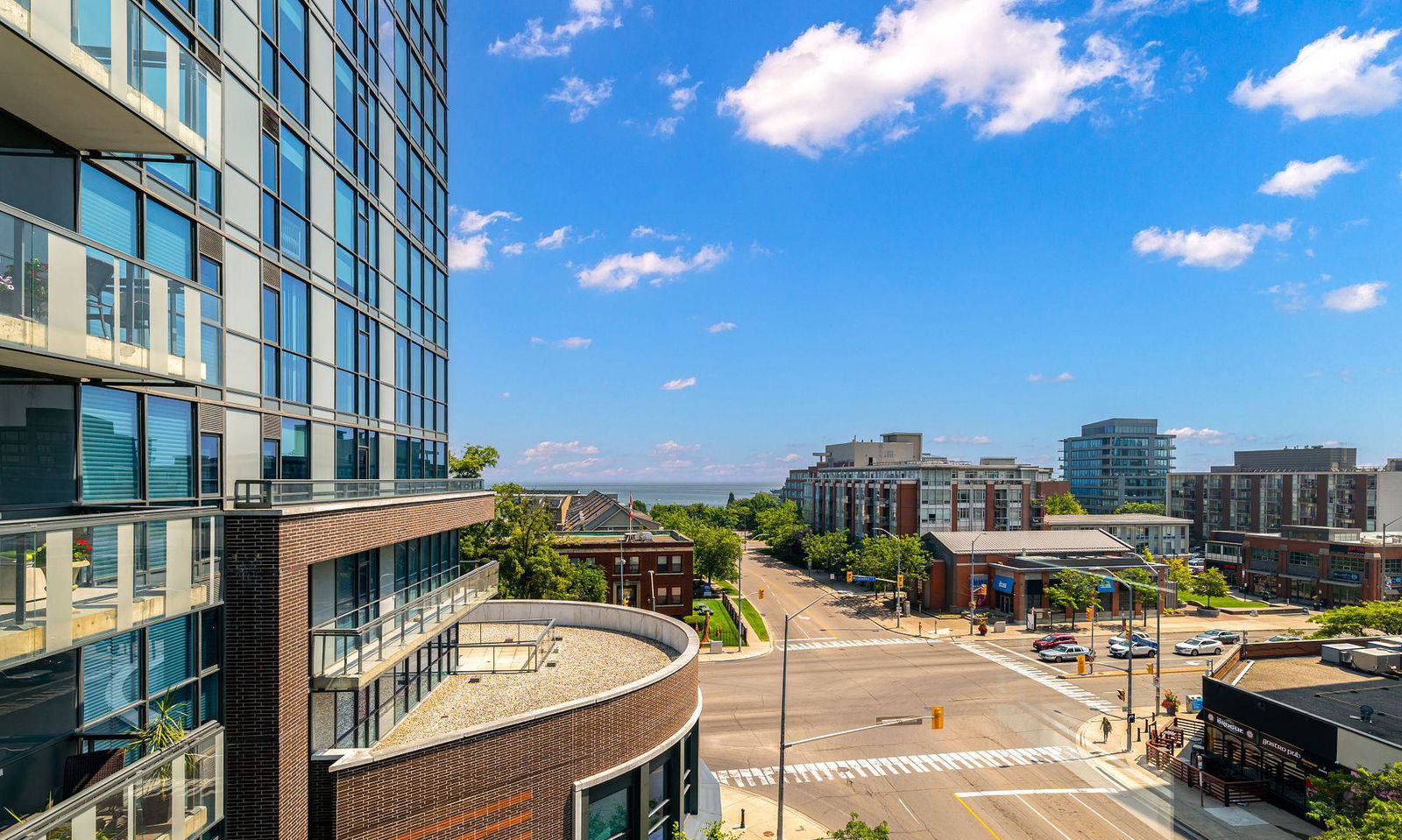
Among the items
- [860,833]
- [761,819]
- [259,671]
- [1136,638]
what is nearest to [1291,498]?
[1136,638]

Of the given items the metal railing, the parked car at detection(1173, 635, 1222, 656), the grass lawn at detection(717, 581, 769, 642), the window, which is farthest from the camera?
the grass lawn at detection(717, 581, 769, 642)

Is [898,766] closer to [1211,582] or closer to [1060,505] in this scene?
[1211,582]

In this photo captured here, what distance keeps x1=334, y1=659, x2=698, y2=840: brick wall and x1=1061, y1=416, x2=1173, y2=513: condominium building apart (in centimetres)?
17000

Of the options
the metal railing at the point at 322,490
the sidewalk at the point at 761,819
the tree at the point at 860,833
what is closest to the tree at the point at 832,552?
the sidewalk at the point at 761,819

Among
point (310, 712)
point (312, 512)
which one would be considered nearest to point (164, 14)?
point (312, 512)

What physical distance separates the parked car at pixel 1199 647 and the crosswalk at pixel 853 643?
17237 millimetres

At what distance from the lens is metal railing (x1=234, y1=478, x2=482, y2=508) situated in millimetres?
12414

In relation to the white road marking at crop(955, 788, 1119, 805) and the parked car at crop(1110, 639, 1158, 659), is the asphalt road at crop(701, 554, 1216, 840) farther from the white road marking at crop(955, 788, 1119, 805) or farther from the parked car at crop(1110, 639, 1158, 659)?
the parked car at crop(1110, 639, 1158, 659)

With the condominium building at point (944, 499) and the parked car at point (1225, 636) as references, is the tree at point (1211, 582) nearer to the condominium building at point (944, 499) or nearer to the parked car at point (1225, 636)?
the condominium building at point (944, 499)

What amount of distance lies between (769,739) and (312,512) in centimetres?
2593

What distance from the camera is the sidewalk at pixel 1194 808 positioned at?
83.0 ft

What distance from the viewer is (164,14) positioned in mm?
11562

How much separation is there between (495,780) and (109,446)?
30.9 ft

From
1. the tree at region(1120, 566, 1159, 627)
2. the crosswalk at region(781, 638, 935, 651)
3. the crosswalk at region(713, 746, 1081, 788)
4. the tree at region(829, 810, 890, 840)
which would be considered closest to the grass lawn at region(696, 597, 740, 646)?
the crosswalk at region(781, 638, 935, 651)
